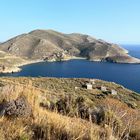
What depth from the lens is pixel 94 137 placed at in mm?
4645

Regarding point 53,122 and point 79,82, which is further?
point 79,82

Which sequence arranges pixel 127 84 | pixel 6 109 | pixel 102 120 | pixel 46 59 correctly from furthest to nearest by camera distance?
pixel 46 59 → pixel 127 84 → pixel 102 120 → pixel 6 109

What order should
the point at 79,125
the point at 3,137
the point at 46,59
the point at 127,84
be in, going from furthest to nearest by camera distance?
1. the point at 46,59
2. the point at 127,84
3. the point at 79,125
4. the point at 3,137

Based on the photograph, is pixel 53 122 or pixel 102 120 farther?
pixel 102 120

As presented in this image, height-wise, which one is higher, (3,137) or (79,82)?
(3,137)

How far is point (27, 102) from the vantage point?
245 inches

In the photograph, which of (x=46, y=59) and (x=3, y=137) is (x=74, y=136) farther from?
(x=46, y=59)

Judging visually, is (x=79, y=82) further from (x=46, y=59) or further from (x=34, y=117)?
(x=46, y=59)

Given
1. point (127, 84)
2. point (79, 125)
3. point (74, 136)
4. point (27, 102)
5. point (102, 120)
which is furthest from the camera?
point (127, 84)

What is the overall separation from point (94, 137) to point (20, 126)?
1198mm

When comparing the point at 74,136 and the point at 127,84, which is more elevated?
the point at 74,136

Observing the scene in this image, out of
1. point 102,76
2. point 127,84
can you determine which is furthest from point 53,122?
point 102,76

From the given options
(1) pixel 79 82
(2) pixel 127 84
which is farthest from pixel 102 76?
(1) pixel 79 82

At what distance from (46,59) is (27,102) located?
623 feet
